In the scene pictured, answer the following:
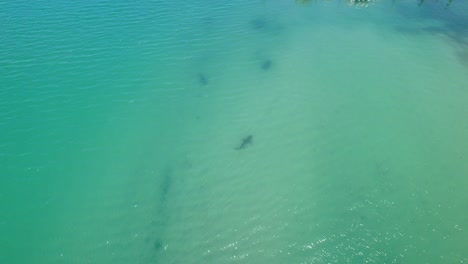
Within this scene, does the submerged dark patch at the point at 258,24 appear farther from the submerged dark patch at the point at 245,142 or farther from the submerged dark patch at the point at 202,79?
the submerged dark patch at the point at 245,142

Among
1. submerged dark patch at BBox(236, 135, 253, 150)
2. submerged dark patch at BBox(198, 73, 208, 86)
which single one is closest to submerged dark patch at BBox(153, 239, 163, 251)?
submerged dark patch at BBox(236, 135, 253, 150)

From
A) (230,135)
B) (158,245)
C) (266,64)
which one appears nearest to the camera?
(158,245)

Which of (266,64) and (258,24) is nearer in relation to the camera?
(266,64)

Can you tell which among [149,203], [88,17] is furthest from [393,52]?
[88,17]

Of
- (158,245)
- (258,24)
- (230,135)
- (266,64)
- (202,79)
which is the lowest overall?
(158,245)

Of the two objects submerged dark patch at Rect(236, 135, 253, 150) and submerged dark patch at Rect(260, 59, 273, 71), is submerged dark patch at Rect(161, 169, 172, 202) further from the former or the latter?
submerged dark patch at Rect(260, 59, 273, 71)

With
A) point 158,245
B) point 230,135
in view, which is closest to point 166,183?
point 158,245

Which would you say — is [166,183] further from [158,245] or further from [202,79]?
[202,79]

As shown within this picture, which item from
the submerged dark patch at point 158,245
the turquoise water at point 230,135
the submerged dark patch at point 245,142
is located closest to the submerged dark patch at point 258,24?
the turquoise water at point 230,135
